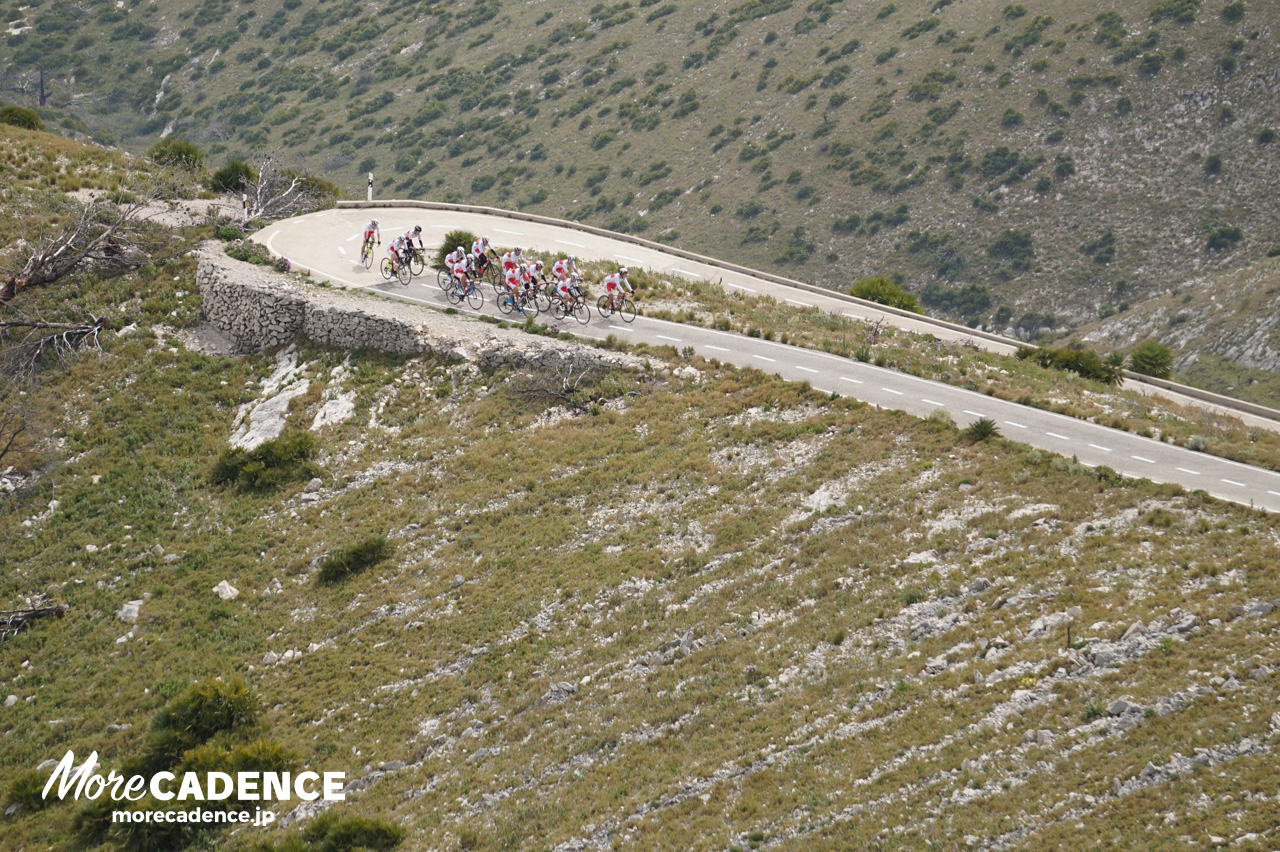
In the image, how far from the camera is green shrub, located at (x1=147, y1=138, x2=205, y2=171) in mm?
47125

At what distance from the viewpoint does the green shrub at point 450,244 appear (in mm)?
40312

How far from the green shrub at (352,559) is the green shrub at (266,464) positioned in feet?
15.4

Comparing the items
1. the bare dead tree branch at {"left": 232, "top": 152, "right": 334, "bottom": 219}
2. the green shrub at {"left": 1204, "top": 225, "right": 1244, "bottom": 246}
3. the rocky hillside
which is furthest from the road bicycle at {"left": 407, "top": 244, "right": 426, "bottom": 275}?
the green shrub at {"left": 1204, "top": 225, "right": 1244, "bottom": 246}

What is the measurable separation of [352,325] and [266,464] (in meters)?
6.12

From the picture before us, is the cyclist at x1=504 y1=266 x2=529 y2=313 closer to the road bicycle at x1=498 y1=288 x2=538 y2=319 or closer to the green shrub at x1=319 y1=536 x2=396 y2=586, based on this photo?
the road bicycle at x1=498 y1=288 x2=538 y2=319

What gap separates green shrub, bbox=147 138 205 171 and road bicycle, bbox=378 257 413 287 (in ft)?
50.4

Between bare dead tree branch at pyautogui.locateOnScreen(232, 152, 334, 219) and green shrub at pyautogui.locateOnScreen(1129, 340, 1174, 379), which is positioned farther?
bare dead tree branch at pyautogui.locateOnScreen(232, 152, 334, 219)

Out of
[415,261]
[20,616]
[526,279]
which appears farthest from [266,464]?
[415,261]

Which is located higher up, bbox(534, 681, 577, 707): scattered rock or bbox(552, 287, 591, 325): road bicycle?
bbox(552, 287, 591, 325): road bicycle

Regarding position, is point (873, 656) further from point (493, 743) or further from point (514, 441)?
point (514, 441)

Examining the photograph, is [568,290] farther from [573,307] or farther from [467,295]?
[467,295]

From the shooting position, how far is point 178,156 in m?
47.6

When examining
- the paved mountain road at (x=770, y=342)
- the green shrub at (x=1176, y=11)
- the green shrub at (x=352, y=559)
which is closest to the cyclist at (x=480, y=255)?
the paved mountain road at (x=770, y=342)

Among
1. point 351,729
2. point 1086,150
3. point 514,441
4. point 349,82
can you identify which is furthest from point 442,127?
point 351,729
